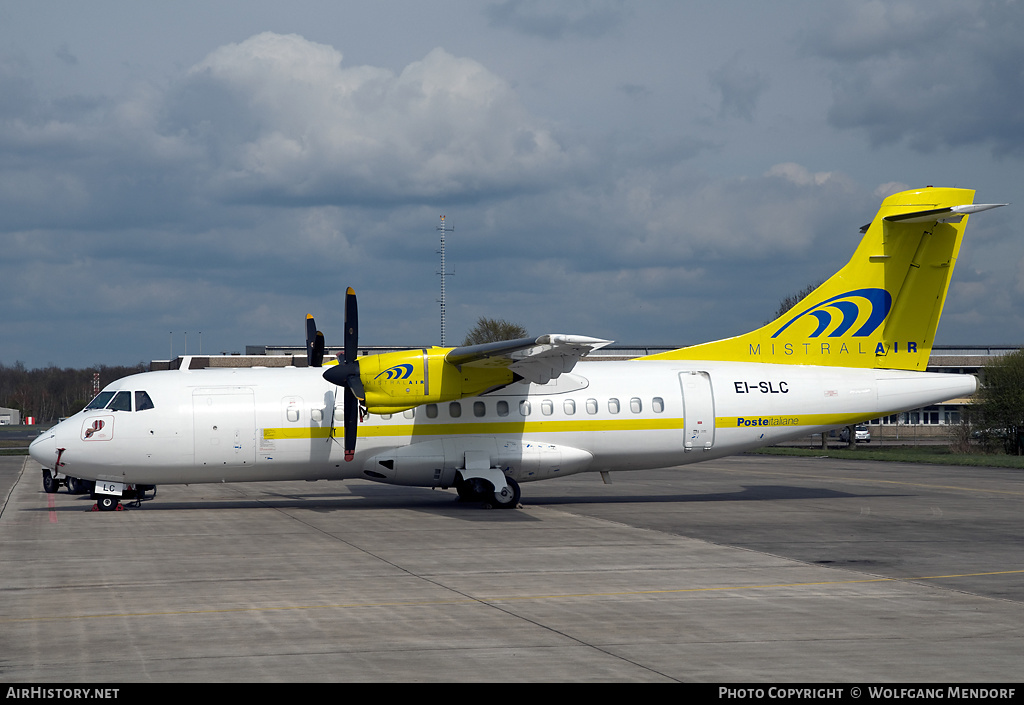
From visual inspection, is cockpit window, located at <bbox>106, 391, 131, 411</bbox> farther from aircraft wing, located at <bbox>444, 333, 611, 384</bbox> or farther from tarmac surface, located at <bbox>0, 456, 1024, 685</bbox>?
aircraft wing, located at <bbox>444, 333, 611, 384</bbox>

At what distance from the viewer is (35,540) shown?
711 inches

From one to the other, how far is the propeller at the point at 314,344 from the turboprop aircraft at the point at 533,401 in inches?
2.2

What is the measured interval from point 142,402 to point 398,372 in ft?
21.0

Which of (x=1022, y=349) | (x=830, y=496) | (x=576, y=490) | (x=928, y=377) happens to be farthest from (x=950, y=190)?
(x=1022, y=349)

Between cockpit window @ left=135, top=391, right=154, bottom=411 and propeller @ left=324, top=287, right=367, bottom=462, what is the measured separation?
14.5 ft

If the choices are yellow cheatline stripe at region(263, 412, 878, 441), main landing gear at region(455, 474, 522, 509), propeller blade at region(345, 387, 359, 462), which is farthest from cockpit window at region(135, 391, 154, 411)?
main landing gear at region(455, 474, 522, 509)

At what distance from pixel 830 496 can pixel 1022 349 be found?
4059cm

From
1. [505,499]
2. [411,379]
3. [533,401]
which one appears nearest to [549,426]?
[533,401]

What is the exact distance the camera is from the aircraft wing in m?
20.1

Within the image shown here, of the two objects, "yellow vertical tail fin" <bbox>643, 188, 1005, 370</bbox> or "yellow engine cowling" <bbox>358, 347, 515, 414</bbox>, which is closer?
"yellow engine cowling" <bbox>358, 347, 515, 414</bbox>

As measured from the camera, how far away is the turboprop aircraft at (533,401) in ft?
72.8

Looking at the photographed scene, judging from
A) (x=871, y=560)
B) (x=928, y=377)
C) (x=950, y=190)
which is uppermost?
(x=950, y=190)
